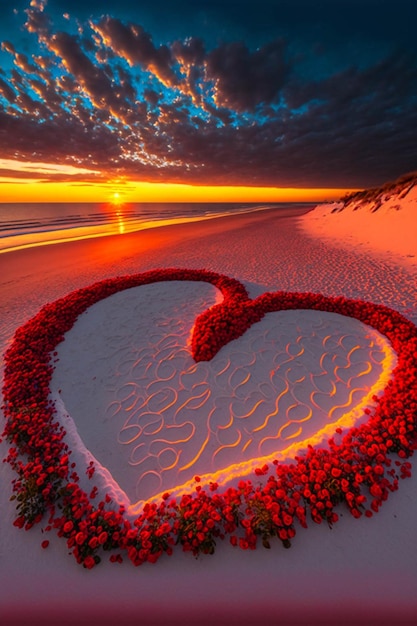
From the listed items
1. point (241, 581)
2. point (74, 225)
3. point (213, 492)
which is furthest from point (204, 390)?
point (74, 225)

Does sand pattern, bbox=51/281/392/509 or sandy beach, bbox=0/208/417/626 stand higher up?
sand pattern, bbox=51/281/392/509

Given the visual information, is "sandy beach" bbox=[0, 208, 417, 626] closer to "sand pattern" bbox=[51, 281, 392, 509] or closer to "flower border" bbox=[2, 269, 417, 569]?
"flower border" bbox=[2, 269, 417, 569]

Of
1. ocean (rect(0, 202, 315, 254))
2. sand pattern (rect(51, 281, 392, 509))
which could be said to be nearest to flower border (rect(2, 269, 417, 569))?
sand pattern (rect(51, 281, 392, 509))

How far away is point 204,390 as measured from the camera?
5324mm

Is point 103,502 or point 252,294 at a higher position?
point 252,294

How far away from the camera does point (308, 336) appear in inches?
260

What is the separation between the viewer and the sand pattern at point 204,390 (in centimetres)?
418

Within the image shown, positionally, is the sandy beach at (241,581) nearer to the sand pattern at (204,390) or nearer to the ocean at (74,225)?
the sand pattern at (204,390)

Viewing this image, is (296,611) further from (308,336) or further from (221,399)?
(308,336)

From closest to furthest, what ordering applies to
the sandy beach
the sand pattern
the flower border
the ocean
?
the sandy beach → the flower border → the sand pattern → the ocean

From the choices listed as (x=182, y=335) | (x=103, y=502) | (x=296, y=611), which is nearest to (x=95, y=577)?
(x=103, y=502)

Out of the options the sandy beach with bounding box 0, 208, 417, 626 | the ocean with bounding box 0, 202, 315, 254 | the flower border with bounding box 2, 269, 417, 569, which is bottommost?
the sandy beach with bounding box 0, 208, 417, 626

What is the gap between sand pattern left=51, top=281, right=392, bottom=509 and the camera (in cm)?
418

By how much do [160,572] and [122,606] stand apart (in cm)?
48
